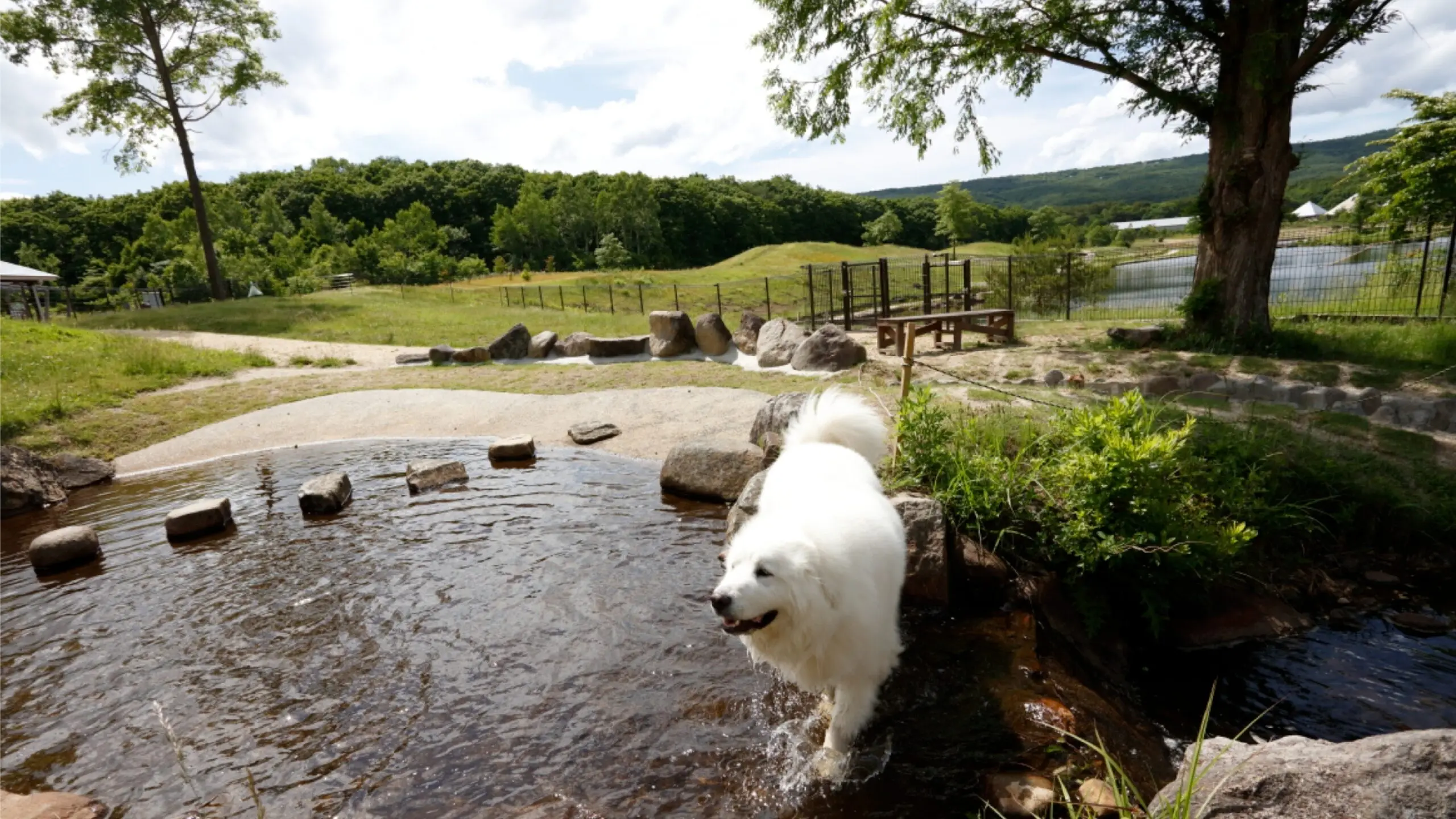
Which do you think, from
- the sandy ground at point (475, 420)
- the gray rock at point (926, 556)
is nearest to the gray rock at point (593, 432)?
the sandy ground at point (475, 420)

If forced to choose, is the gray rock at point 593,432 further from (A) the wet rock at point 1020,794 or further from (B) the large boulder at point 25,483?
(A) the wet rock at point 1020,794

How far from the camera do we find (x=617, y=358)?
661 inches

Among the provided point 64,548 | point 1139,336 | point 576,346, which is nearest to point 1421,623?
point 1139,336

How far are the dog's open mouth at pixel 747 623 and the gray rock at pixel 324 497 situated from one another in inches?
265

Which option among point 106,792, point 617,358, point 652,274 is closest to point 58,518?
point 106,792

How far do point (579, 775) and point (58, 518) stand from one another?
30.0 feet

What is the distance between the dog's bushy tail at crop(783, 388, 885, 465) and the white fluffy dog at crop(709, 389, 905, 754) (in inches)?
31.0

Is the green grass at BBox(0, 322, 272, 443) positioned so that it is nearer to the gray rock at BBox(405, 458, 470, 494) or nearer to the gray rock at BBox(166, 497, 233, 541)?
the gray rock at BBox(166, 497, 233, 541)

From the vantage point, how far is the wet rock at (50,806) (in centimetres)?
339

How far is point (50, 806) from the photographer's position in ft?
11.4

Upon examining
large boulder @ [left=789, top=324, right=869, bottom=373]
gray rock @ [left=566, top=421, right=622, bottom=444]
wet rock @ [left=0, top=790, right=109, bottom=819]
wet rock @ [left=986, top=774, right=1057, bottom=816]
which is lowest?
wet rock @ [left=986, top=774, right=1057, bottom=816]

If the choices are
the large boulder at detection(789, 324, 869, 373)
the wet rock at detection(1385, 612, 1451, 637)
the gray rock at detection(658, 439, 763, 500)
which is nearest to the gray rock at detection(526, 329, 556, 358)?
the large boulder at detection(789, 324, 869, 373)

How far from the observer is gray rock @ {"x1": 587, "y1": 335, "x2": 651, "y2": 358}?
16828mm

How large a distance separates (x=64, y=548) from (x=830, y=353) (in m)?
11.2
